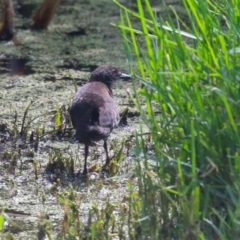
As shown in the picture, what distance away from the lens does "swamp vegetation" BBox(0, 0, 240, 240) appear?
311cm

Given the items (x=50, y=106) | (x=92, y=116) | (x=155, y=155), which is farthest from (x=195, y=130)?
(x=50, y=106)

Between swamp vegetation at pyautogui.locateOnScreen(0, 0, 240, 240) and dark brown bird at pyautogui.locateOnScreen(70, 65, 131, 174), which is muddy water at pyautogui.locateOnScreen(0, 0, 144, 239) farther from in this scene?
dark brown bird at pyautogui.locateOnScreen(70, 65, 131, 174)

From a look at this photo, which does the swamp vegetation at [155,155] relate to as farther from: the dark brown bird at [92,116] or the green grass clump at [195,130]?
the dark brown bird at [92,116]

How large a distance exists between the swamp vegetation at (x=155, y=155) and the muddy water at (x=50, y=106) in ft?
0.04

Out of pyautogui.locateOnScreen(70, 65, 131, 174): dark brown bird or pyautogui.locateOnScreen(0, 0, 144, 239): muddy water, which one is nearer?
pyautogui.locateOnScreen(0, 0, 144, 239): muddy water

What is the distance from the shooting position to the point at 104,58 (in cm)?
699

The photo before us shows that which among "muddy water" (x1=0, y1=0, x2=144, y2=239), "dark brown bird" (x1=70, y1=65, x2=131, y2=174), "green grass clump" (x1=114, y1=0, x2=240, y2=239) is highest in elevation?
"green grass clump" (x1=114, y1=0, x2=240, y2=239)

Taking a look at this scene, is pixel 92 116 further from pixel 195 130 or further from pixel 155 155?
pixel 195 130

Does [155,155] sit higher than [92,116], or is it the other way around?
[155,155]

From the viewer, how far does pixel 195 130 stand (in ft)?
10.3

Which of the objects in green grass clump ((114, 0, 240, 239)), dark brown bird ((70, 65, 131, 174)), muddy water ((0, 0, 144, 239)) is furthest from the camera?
dark brown bird ((70, 65, 131, 174))

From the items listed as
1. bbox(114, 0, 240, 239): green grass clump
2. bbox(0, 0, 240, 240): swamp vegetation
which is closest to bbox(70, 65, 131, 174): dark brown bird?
bbox(0, 0, 240, 240): swamp vegetation

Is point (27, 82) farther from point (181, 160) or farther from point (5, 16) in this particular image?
point (181, 160)

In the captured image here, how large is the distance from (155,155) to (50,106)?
2.55m
